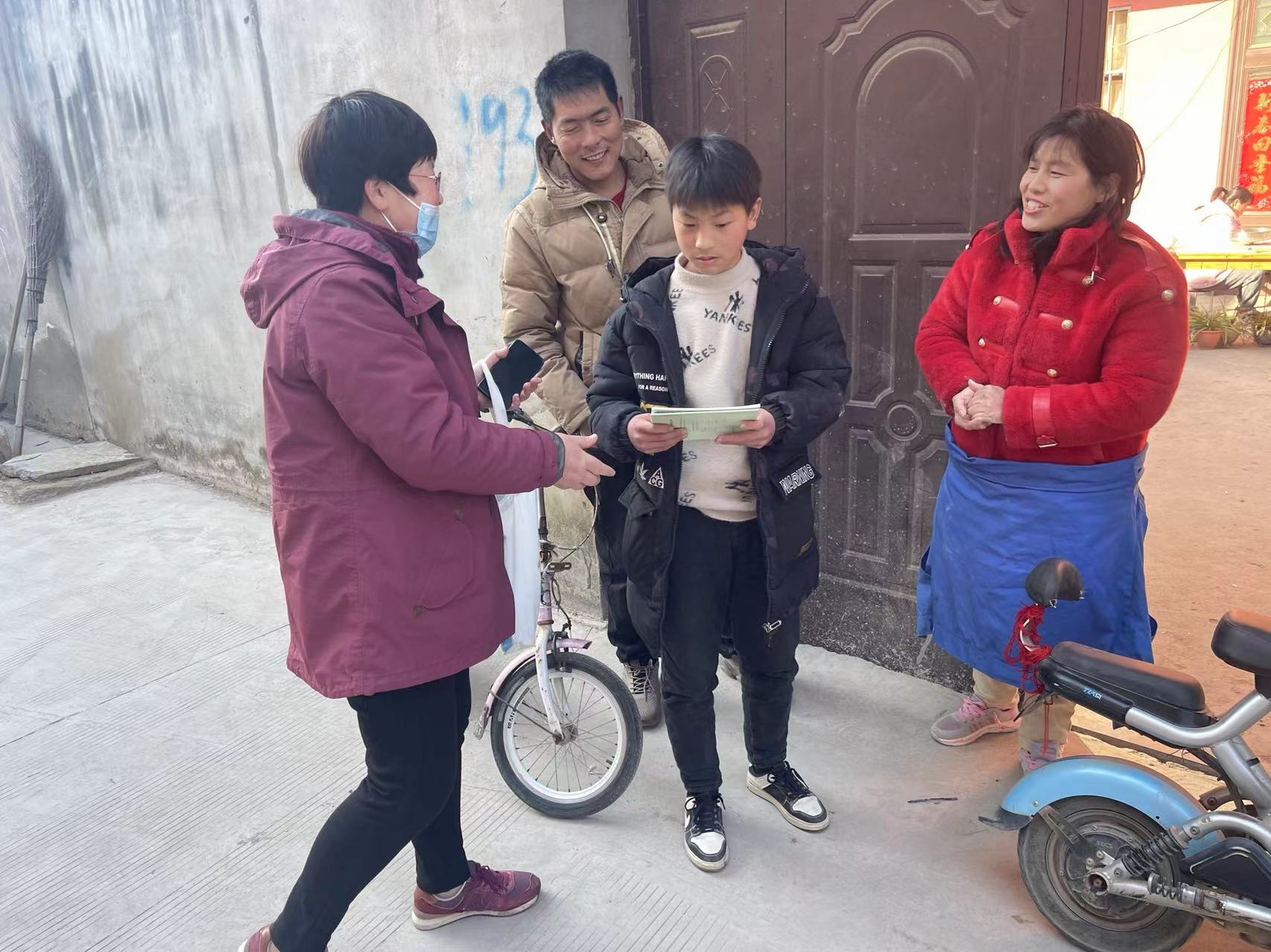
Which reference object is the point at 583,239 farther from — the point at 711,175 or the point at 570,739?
the point at 570,739

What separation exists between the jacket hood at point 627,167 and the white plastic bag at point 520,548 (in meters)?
0.75

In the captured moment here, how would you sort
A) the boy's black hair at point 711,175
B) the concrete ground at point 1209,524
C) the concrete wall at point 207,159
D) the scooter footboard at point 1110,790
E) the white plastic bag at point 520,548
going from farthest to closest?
the concrete wall at point 207,159 < the concrete ground at point 1209,524 < the white plastic bag at point 520,548 < the boy's black hair at point 711,175 < the scooter footboard at point 1110,790

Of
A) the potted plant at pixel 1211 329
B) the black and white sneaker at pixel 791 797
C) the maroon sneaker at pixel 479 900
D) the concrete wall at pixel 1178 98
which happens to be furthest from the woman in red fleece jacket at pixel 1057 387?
the concrete wall at pixel 1178 98

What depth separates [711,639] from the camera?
2.38 metres

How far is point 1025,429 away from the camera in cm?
221

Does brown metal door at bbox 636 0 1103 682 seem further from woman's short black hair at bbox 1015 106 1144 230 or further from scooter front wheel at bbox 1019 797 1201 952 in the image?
scooter front wheel at bbox 1019 797 1201 952

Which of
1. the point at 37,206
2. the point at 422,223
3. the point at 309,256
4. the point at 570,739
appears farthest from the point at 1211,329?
the point at 37,206

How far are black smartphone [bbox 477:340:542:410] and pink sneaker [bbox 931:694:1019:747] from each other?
1.78 m

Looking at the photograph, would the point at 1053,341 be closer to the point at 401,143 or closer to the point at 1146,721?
the point at 1146,721

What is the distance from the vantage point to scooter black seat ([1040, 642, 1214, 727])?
1.89 meters

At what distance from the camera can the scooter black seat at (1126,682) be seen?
1.89 metres

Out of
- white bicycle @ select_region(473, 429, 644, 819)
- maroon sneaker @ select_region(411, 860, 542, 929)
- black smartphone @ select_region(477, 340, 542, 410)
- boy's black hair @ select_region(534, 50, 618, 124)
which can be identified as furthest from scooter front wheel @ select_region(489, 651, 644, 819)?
boy's black hair @ select_region(534, 50, 618, 124)

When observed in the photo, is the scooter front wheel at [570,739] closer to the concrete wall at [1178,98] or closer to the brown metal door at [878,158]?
the brown metal door at [878,158]

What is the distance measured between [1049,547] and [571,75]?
5.94 feet
